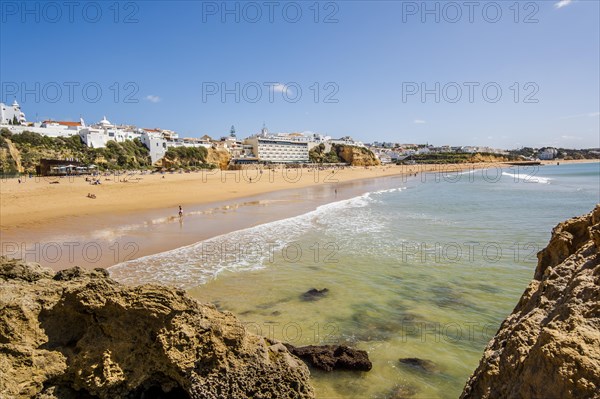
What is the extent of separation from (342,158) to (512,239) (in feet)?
376

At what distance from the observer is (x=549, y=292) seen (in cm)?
297

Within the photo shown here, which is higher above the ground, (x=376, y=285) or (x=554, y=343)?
(x=554, y=343)

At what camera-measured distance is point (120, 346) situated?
3945mm

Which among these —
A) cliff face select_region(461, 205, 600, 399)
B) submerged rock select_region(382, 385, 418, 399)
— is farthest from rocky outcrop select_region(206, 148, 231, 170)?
cliff face select_region(461, 205, 600, 399)

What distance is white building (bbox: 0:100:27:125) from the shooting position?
67.0m

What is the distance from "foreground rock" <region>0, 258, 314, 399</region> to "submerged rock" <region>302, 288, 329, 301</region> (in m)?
A: 4.76

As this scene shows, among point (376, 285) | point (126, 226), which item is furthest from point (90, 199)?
point (376, 285)

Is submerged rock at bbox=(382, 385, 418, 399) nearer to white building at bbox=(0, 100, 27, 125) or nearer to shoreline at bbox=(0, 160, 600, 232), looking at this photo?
shoreline at bbox=(0, 160, 600, 232)

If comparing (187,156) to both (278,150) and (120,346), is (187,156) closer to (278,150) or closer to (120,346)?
(278,150)

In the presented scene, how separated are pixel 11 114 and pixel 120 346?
284ft

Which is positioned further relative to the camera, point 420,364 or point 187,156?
point 187,156

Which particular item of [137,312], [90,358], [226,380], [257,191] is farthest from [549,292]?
[257,191]

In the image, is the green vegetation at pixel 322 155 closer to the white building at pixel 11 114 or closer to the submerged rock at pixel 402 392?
the white building at pixel 11 114

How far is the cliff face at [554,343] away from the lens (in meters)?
2.04
